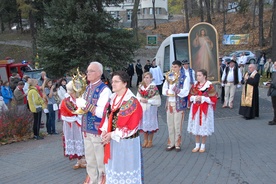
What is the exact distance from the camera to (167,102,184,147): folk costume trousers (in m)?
8.00

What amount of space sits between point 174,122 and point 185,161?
1018 millimetres

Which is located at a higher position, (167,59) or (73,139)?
(167,59)

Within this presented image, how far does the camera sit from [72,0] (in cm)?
1706

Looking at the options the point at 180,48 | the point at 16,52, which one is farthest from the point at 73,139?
the point at 16,52

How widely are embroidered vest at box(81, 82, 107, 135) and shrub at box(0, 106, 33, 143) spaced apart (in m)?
5.25

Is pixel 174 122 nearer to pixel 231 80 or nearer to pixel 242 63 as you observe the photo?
pixel 231 80

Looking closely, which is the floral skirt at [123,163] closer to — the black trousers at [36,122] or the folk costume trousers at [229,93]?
the black trousers at [36,122]

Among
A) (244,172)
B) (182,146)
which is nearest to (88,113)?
(244,172)

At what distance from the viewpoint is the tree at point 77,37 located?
17.2 metres

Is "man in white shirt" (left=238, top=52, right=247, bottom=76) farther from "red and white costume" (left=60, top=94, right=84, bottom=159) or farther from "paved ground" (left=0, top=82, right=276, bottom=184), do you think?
"red and white costume" (left=60, top=94, right=84, bottom=159)

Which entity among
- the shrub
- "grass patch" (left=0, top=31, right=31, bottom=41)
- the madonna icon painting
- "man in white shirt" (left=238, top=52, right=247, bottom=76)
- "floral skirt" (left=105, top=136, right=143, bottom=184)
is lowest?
→ the shrub

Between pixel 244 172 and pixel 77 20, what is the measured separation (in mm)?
12807

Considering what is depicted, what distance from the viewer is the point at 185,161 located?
7.41 m

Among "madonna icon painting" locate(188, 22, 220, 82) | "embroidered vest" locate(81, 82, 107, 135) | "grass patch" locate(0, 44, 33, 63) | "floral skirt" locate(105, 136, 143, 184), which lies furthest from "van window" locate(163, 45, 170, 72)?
"grass patch" locate(0, 44, 33, 63)
